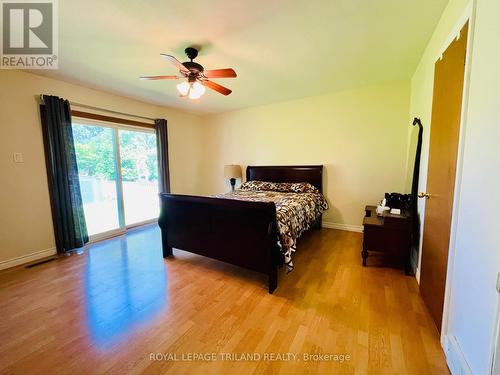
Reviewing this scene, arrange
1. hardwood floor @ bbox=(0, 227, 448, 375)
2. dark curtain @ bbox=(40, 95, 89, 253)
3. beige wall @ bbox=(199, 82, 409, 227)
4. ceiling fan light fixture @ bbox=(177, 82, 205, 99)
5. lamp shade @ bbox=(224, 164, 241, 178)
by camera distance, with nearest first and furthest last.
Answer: hardwood floor @ bbox=(0, 227, 448, 375) < ceiling fan light fixture @ bbox=(177, 82, 205, 99) < dark curtain @ bbox=(40, 95, 89, 253) < beige wall @ bbox=(199, 82, 409, 227) < lamp shade @ bbox=(224, 164, 241, 178)

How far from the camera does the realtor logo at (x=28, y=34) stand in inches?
64.7

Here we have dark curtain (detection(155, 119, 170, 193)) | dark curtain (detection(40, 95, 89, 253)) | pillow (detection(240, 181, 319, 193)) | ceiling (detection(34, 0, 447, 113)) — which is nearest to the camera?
ceiling (detection(34, 0, 447, 113))

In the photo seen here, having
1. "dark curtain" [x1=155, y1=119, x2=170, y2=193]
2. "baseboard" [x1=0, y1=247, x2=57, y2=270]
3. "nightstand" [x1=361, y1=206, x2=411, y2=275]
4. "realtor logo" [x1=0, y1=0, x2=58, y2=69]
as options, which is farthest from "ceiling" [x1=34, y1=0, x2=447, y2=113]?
"baseboard" [x1=0, y1=247, x2=57, y2=270]

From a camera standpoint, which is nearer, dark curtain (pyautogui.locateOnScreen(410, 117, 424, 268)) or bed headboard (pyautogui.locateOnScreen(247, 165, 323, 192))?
dark curtain (pyautogui.locateOnScreen(410, 117, 424, 268))

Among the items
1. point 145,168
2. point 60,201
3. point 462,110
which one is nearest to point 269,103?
point 145,168

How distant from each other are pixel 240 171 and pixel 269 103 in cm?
149

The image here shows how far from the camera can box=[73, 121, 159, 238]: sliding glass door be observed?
3.34 m

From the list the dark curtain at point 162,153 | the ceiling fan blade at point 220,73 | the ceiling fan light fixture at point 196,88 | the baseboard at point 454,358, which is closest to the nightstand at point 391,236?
the baseboard at point 454,358

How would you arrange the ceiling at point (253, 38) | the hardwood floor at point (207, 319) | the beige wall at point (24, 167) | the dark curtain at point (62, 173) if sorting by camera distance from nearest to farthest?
the hardwood floor at point (207, 319)
the ceiling at point (253, 38)
the beige wall at point (24, 167)
the dark curtain at point (62, 173)

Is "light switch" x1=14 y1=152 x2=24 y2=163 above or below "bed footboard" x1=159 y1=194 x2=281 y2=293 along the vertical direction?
above

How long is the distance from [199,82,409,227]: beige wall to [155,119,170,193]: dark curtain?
1.50 meters

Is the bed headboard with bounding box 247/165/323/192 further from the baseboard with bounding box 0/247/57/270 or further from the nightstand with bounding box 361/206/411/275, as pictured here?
the baseboard with bounding box 0/247/57/270

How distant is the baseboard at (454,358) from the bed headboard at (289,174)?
2662 mm

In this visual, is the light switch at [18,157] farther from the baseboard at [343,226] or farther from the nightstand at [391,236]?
the baseboard at [343,226]
